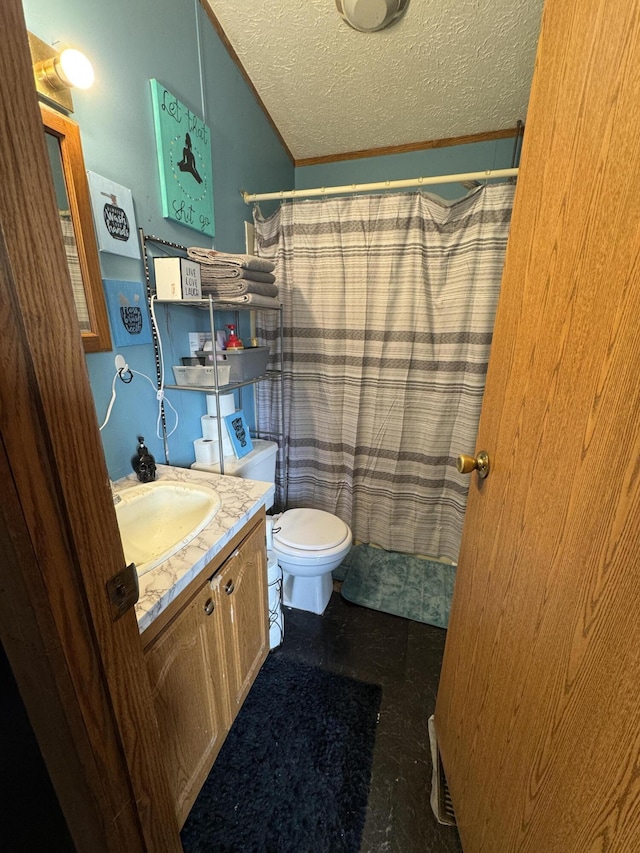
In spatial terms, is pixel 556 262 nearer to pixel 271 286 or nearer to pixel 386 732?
pixel 271 286

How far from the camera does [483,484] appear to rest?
825mm

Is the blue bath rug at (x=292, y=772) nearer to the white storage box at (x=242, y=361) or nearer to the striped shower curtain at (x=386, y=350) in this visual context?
the striped shower curtain at (x=386, y=350)

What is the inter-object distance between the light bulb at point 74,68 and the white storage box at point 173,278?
444 mm

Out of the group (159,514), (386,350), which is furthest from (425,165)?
(159,514)

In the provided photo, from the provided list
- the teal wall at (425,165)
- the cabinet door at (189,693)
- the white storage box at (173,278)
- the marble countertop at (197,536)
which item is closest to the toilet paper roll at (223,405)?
the marble countertop at (197,536)

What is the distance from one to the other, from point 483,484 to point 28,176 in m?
0.92

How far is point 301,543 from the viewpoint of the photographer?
155 centimetres

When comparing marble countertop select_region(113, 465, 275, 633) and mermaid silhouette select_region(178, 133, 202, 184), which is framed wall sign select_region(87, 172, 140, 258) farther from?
marble countertop select_region(113, 465, 275, 633)

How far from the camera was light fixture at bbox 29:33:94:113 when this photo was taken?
32.2 inches

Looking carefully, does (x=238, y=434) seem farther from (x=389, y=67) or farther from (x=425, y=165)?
(x=425, y=165)

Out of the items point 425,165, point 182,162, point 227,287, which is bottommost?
point 227,287

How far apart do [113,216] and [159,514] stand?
3.10 feet

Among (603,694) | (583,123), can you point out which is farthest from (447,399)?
(603,694)

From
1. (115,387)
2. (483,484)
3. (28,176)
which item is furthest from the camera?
(115,387)
